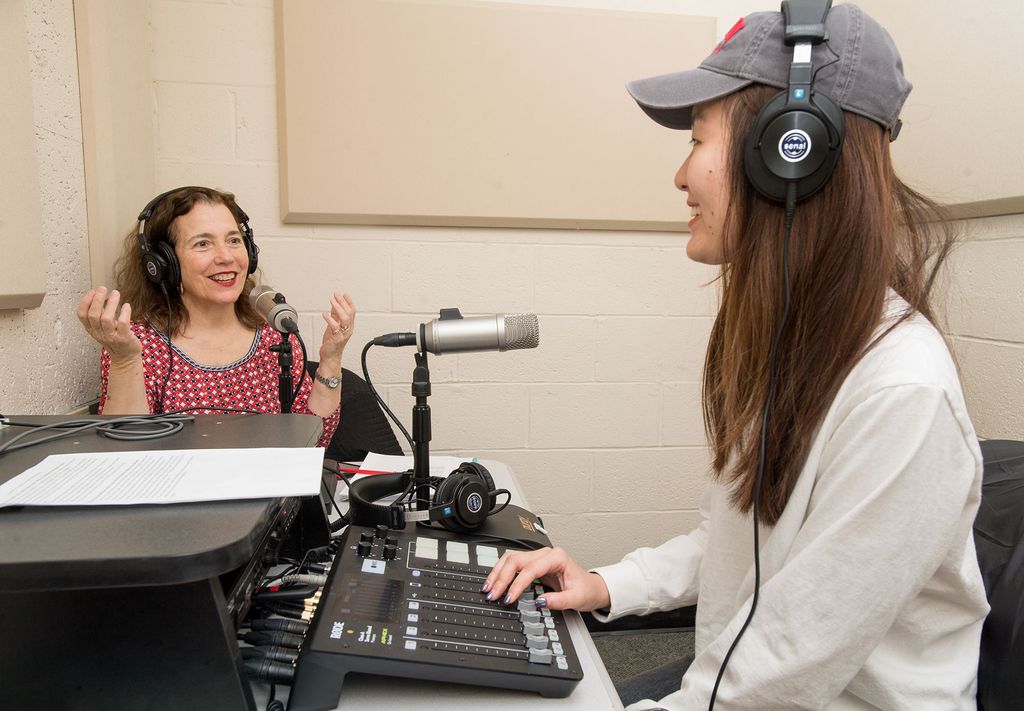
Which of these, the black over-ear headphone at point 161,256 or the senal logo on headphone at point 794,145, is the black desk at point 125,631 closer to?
the senal logo on headphone at point 794,145

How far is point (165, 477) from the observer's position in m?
0.63

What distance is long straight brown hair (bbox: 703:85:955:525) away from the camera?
0.74 metres

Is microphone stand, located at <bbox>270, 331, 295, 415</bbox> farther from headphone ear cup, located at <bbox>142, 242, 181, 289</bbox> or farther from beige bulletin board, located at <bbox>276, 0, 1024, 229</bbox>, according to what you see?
beige bulletin board, located at <bbox>276, 0, 1024, 229</bbox>

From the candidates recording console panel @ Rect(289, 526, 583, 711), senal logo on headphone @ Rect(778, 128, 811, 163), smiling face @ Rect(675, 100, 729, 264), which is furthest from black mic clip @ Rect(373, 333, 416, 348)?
senal logo on headphone @ Rect(778, 128, 811, 163)

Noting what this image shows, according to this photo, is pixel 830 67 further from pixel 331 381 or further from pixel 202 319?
pixel 202 319

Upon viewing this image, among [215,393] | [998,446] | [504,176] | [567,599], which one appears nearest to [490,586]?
[567,599]

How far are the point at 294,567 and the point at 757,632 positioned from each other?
55cm

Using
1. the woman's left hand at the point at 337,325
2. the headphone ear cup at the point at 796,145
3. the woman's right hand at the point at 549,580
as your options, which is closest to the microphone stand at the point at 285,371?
the woman's left hand at the point at 337,325

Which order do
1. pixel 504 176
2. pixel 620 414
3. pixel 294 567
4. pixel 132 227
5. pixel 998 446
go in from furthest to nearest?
1. pixel 620 414
2. pixel 504 176
3. pixel 132 227
4. pixel 998 446
5. pixel 294 567

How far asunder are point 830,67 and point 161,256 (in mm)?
1495

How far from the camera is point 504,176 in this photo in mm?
1974

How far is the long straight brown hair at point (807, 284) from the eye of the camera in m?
0.74

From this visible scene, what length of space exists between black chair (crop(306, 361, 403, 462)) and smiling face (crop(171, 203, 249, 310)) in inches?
11.8

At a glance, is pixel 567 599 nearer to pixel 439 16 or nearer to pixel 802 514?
pixel 802 514
